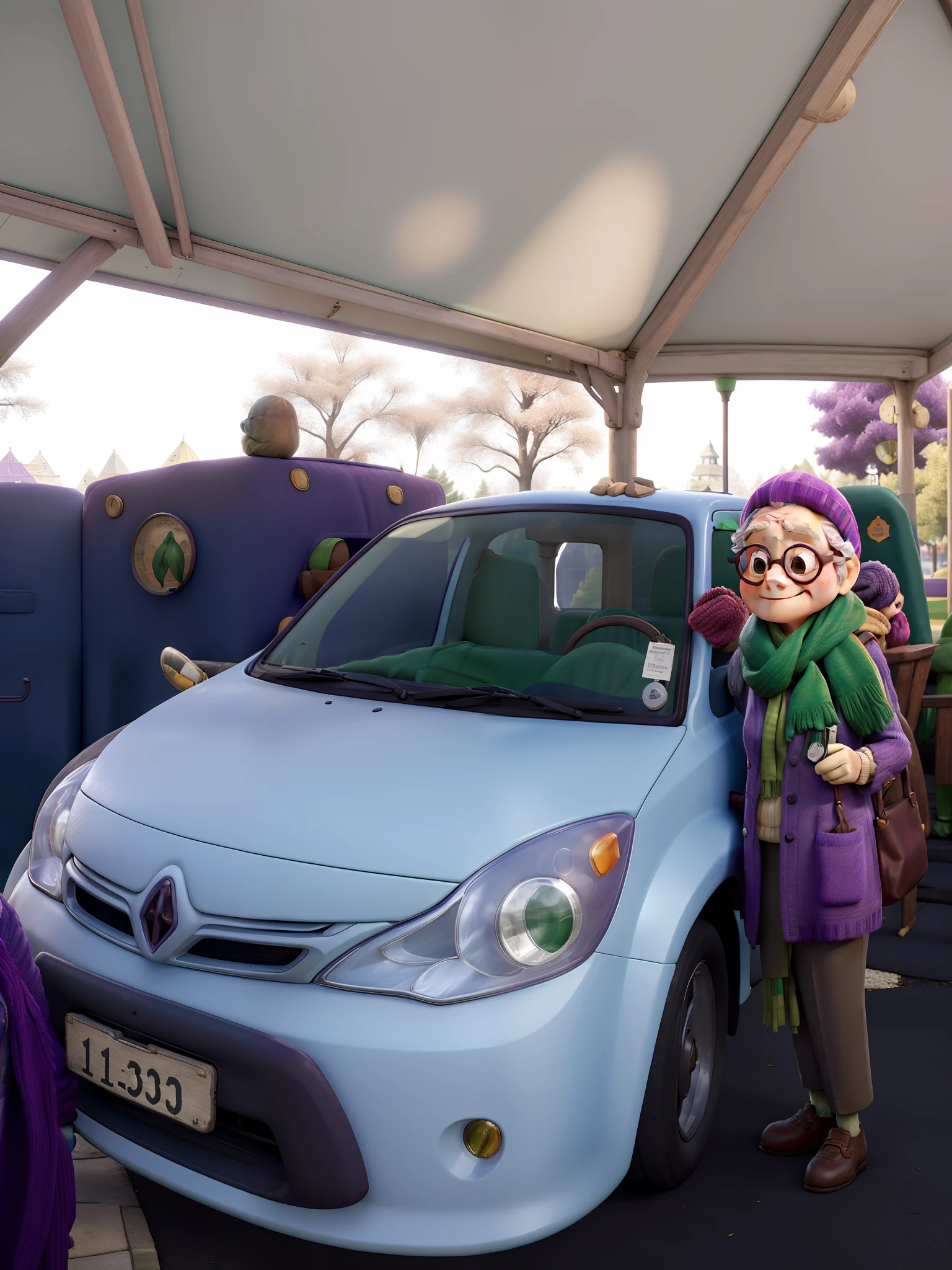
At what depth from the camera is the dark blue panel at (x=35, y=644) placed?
4.21 m

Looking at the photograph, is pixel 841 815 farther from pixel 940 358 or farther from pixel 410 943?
pixel 940 358

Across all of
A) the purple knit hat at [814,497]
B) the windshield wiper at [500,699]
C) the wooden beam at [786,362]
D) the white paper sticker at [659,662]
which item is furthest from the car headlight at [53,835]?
the wooden beam at [786,362]

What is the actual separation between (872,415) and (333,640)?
3512 centimetres

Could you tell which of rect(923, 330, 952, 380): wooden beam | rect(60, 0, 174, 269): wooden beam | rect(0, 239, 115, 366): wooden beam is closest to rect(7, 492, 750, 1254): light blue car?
rect(60, 0, 174, 269): wooden beam

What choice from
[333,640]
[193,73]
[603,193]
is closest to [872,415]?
[603,193]

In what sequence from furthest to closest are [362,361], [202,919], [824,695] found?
[362,361] → [824,695] → [202,919]

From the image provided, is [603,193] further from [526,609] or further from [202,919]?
[202,919]

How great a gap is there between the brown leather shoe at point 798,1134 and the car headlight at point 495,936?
97 cm

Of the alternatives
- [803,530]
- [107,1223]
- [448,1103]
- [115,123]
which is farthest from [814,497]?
[115,123]

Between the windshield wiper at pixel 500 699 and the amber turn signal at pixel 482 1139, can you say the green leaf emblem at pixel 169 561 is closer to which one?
the windshield wiper at pixel 500 699

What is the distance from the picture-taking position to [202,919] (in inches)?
68.9

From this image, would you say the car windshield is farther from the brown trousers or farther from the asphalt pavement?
the asphalt pavement

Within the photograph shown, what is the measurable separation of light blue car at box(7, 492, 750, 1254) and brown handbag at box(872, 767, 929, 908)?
33 centimetres

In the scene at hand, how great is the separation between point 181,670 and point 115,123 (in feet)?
11.4
